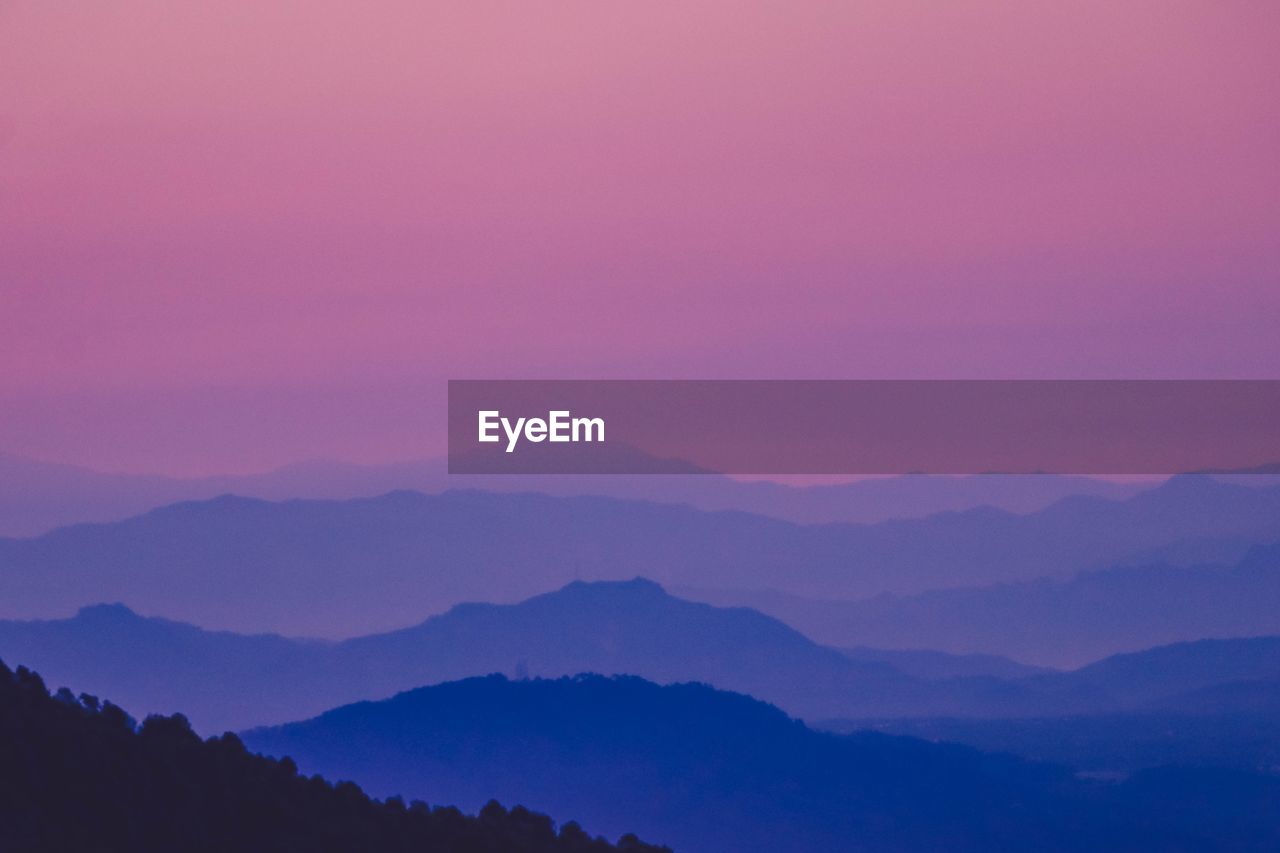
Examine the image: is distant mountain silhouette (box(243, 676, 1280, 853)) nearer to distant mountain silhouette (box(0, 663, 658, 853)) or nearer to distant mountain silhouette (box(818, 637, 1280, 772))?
distant mountain silhouette (box(818, 637, 1280, 772))

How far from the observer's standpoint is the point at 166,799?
17156 mm

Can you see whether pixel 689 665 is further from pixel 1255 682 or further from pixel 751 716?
pixel 1255 682

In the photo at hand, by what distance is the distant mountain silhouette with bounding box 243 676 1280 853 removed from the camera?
67875 millimetres

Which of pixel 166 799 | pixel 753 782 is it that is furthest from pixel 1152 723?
pixel 166 799

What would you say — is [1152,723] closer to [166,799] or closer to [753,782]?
[753,782]

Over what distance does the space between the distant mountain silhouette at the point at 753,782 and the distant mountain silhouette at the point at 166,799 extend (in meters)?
44.3

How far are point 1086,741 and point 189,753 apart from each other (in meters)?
77.7

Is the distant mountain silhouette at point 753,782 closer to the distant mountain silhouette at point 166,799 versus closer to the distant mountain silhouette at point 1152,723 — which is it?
the distant mountain silhouette at point 1152,723

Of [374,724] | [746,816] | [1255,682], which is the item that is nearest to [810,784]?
[746,816]

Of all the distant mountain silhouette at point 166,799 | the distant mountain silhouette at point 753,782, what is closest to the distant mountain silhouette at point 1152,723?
the distant mountain silhouette at point 753,782

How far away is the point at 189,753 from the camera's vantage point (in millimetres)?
18609

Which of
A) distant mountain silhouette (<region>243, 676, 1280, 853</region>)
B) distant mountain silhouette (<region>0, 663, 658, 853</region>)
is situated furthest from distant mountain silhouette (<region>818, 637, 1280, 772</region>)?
distant mountain silhouette (<region>0, 663, 658, 853</region>)

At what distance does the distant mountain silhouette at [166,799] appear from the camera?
15469mm

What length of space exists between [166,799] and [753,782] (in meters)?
57.9
